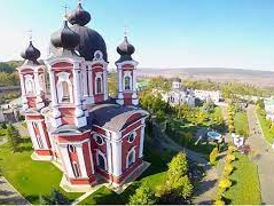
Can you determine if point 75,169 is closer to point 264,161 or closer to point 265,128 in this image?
point 264,161

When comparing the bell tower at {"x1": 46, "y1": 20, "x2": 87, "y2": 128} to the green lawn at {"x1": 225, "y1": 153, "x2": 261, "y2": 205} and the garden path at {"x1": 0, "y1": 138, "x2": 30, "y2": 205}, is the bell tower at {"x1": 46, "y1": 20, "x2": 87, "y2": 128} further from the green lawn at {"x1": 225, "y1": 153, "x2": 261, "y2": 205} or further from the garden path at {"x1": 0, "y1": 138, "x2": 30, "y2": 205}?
the green lawn at {"x1": 225, "y1": 153, "x2": 261, "y2": 205}

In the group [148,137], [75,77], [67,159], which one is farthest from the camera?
[148,137]

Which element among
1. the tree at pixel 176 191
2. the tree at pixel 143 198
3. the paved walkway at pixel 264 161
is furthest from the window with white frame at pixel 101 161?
the paved walkway at pixel 264 161

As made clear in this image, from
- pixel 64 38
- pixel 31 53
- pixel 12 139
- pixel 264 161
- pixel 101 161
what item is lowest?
pixel 264 161

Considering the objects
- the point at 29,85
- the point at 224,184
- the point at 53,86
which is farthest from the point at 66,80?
the point at 224,184

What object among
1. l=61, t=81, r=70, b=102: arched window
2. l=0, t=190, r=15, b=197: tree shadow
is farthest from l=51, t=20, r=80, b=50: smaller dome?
l=0, t=190, r=15, b=197: tree shadow

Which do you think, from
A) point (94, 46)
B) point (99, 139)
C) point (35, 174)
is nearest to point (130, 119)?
point (99, 139)

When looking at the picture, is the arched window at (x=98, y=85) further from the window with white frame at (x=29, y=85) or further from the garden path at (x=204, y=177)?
the garden path at (x=204, y=177)

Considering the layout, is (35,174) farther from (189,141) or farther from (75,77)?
(189,141)
